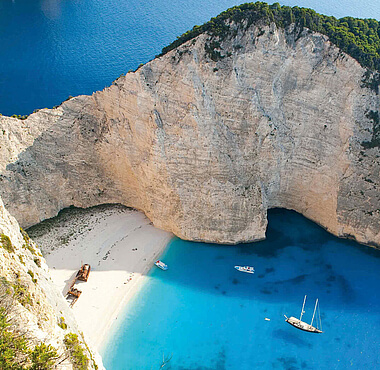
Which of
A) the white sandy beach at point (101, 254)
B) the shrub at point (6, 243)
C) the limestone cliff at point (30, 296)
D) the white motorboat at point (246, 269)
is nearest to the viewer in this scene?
the limestone cliff at point (30, 296)

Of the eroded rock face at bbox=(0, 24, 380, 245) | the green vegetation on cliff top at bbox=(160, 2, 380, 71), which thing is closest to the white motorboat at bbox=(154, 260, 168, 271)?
the eroded rock face at bbox=(0, 24, 380, 245)

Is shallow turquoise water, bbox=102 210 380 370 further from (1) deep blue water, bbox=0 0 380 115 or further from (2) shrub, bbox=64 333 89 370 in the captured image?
(1) deep blue water, bbox=0 0 380 115

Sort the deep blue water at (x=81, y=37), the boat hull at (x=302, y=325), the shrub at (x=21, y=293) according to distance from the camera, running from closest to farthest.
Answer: the shrub at (x=21, y=293) < the boat hull at (x=302, y=325) < the deep blue water at (x=81, y=37)

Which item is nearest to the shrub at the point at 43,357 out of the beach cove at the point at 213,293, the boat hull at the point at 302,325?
the beach cove at the point at 213,293

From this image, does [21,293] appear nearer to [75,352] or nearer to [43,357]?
[43,357]

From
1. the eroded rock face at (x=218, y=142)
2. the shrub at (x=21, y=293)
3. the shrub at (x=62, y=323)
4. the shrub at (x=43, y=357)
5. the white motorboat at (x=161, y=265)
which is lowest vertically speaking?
the white motorboat at (x=161, y=265)

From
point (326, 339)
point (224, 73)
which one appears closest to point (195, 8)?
point (224, 73)

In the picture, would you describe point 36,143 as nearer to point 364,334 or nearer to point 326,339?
point 326,339

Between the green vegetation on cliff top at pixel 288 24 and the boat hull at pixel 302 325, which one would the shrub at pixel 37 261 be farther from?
the green vegetation on cliff top at pixel 288 24
